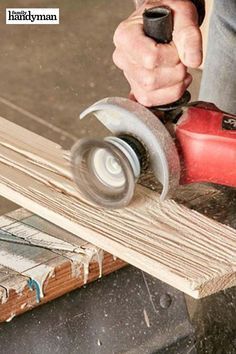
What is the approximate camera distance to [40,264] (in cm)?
165

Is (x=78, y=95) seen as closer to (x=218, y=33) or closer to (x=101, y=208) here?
(x=218, y=33)

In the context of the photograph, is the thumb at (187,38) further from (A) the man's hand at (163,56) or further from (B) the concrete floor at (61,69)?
(B) the concrete floor at (61,69)

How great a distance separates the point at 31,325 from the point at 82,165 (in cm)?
36

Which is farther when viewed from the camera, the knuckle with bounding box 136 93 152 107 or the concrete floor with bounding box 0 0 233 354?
the concrete floor with bounding box 0 0 233 354

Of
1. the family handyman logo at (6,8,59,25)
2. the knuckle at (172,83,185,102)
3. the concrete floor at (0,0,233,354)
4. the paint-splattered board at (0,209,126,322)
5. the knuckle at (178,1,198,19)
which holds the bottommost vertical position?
the concrete floor at (0,0,233,354)

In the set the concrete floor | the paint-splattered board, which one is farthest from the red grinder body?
the concrete floor

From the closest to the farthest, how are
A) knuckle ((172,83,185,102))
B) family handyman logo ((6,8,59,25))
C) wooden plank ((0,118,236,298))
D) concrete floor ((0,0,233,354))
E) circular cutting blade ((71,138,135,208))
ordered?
wooden plank ((0,118,236,298)) → circular cutting blade ((71,138,135,208)) → knuckle ((172,83,185,102)) → concrete floor ((0,0,233,354)) → family handyman logo ((6,8,59,25))

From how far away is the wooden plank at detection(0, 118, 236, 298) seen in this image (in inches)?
57.1

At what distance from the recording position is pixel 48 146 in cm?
186

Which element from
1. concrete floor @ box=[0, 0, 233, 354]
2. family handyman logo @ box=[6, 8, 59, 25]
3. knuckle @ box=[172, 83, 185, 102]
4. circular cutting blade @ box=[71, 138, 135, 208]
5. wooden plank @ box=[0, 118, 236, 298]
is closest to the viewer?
wooden plank @ box=[0, 118, 236, 298]

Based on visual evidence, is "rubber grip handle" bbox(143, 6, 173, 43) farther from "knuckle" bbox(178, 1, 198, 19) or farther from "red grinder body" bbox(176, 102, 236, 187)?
"red grinder body" bbox(176, 102, 236, 187)

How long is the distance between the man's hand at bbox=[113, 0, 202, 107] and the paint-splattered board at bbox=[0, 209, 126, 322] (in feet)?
1.16

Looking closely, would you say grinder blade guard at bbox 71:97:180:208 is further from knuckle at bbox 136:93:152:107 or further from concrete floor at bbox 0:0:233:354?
concrete floor at bbox 0:0:233:354

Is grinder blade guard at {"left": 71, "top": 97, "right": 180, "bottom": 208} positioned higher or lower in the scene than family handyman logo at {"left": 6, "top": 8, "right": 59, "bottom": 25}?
higher
